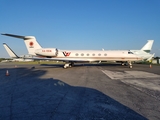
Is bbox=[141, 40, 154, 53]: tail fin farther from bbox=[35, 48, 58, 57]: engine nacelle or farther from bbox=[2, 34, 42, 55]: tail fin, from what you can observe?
bbox=[2, 34, 42, 55]: tail fin

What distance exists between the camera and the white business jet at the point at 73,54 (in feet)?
72.2

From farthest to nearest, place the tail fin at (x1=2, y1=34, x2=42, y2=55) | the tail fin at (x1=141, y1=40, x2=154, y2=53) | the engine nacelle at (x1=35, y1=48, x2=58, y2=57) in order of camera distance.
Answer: the tail fin at (x1=141, y1=40, x2=154, y2=53) < the tail fin at (x1=2, y1=34, x2=42, y2=55) < the engine nacelle at (x1=35, y1=48, x2=58, y2=57)

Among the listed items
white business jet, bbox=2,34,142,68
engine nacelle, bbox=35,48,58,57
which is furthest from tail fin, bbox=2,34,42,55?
engine nacelle, bbox=35,48,58,57

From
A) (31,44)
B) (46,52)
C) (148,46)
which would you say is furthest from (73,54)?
(148,46)

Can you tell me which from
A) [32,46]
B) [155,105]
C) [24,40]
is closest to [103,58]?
[32,46]

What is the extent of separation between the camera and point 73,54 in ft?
78.1

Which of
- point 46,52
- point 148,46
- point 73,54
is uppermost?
Result: point 148,46

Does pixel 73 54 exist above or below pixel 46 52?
below

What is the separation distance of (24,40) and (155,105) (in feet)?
71.7

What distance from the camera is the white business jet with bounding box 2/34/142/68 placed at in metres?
22.0

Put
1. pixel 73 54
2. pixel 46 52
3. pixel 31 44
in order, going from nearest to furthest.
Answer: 1. pixel 46 52
2. pixel 31 44
3. pixel 73 54

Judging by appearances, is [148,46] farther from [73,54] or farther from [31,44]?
[31,44]

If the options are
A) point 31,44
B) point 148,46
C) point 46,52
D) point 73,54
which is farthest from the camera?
point 148,46

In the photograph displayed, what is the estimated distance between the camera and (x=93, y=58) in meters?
23.6
